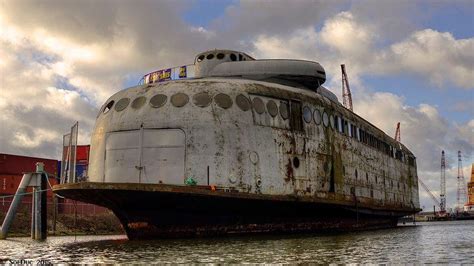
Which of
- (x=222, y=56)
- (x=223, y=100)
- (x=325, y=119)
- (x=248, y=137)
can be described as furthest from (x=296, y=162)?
(x=222, y=56)

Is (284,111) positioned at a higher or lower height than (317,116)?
lower

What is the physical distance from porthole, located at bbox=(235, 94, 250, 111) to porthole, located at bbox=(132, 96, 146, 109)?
11.2 feet

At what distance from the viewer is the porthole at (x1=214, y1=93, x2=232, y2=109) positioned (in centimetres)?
1856

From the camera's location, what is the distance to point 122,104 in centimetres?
1925

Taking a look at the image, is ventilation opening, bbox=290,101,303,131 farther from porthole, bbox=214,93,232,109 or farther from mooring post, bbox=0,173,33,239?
mooring post, bbox=0,173,33,239

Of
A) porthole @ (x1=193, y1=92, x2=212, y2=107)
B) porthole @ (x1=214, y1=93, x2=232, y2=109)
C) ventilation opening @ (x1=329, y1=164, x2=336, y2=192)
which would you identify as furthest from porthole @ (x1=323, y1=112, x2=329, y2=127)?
porthole @ (x1=193, y1=92, x2=212, y2=107)

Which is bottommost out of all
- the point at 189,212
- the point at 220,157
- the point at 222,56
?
the point at 189,212

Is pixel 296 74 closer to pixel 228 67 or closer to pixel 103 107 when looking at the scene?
pixel 228 67

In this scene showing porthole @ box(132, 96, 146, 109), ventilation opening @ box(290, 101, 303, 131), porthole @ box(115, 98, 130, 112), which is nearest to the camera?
porthole @ box(132, 96, 146, 109)

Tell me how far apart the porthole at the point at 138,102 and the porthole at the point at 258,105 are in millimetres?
4039

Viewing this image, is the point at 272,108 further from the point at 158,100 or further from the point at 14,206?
the point at 14,206

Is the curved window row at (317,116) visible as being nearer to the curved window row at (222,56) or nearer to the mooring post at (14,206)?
the curved window row at (222,56)

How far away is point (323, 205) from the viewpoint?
20.8m

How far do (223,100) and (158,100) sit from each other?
7.66ft
